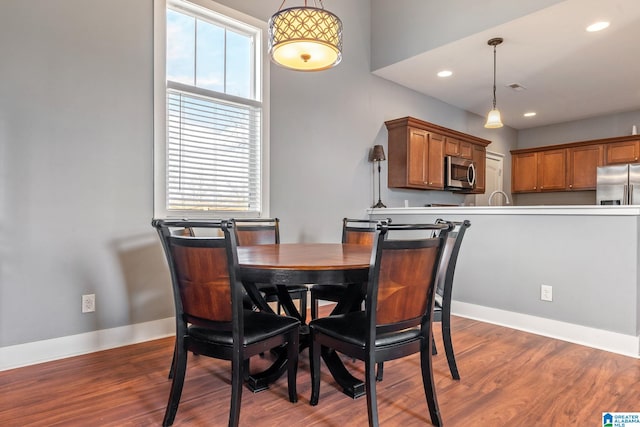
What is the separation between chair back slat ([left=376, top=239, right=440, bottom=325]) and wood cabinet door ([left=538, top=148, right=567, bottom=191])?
609 centimetres

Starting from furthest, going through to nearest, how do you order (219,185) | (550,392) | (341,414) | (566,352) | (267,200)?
(267,200)
(219,185)
(566,352)
(550,392)
(341,414)

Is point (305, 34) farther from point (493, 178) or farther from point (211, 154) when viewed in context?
point (493, 178)

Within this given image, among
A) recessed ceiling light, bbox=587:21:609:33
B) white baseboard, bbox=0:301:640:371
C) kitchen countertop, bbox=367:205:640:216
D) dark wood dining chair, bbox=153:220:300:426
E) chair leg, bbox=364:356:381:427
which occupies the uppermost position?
recessed ceiling light, bbox=587:21:609:33

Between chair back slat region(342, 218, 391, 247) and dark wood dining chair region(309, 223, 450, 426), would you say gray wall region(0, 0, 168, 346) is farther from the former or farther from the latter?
dark wood dining chair region(309, 223, 450, 426)

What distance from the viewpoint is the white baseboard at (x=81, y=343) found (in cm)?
222

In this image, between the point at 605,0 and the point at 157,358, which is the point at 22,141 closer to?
the point at 157,358

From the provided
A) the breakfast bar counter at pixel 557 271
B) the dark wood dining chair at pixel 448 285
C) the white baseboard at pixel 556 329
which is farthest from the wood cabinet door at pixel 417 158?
the dark wood dining chair at pixel 448 285

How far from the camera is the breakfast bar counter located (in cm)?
255

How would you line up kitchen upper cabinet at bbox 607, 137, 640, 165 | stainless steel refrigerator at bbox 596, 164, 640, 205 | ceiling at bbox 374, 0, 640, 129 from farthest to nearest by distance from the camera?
1. kitchen upper cabinet at bbox 607, 137, 640, 165
2. stainless steel refrigerator at bbox 596, 164, 640, 205
3. ceiling at bbox 374, 0, 640, 129

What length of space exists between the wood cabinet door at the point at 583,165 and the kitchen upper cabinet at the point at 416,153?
2.66 metres

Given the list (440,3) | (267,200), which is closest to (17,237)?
(267,200)

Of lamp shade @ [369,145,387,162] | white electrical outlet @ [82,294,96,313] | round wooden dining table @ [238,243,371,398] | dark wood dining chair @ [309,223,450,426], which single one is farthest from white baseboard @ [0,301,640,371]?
lamp shade @ [369,145,387,162]

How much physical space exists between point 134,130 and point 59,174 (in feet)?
1.88

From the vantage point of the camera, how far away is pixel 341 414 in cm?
171
